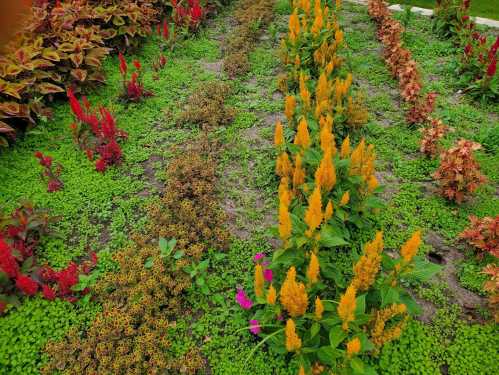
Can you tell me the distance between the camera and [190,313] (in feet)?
11.1

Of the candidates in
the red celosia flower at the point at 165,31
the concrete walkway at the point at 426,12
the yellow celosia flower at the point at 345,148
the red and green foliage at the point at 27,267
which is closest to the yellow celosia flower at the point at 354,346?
the yellow celosia flower at the point at 345,148

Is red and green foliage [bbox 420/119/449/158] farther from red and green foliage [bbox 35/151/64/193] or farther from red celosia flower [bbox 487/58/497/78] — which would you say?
red and green foliage [bbox 35/151/64/193]

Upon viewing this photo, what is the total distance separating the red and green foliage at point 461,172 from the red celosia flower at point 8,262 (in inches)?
164

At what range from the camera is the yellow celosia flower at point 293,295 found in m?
2.50

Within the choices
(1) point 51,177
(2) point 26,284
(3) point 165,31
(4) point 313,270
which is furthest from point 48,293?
(3) point 165,31

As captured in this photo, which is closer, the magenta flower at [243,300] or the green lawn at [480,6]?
the magenta flower at [243,300]

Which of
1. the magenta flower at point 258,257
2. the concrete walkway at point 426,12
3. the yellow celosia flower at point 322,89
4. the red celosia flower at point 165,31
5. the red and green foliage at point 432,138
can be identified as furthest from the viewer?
the concrete walkway at point 426,12

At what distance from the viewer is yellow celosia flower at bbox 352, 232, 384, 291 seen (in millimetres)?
2671

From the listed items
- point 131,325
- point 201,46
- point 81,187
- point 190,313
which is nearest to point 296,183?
point 190,313

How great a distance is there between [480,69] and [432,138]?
2.09m

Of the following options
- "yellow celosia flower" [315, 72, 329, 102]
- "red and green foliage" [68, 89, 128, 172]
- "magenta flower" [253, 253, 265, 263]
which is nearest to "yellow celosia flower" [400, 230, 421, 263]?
"magenta flower" [253, 253, 265, 263]

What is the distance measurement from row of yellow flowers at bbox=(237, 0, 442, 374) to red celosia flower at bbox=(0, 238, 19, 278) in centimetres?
188

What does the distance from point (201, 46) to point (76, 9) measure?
209 cm

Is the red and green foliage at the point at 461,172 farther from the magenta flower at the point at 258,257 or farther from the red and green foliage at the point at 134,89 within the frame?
the red and green foliage at the point at 134,89
